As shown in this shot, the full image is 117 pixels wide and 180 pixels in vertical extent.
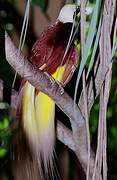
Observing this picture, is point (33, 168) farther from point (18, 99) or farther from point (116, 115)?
point (116, 115)

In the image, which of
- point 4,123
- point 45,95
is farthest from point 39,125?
point 4,123

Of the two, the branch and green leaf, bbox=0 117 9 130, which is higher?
the branch

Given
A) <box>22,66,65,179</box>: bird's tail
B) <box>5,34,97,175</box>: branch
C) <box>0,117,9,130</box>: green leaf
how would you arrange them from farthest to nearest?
<box>0,117,9,130</box>: green leaf < <box>22,66,65,179</box>: bird's tail < <box>5,34,97,175</box>: branch

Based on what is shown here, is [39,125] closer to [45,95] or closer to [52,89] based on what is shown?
[45,95]

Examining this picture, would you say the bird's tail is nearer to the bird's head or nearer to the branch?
the branch

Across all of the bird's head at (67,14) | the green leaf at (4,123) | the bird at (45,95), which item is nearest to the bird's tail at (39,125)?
the bird at (45,95)

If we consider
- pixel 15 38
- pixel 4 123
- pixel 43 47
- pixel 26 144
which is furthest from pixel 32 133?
pixel 15 38

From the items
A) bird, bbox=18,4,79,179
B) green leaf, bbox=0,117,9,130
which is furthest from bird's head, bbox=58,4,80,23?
green leaf, bbox=0,117,9,130

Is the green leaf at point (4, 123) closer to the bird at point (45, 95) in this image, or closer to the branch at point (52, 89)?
the bird at point (45, 95)
